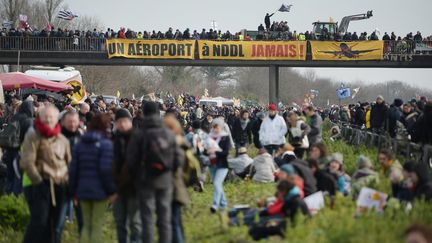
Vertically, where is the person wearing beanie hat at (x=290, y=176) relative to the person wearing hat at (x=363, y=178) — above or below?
above

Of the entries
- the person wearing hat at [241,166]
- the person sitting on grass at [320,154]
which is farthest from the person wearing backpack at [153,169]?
the person wearing hat at [241,166]

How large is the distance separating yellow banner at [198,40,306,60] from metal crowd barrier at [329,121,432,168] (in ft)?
49.9

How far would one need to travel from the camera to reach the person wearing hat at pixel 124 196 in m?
9.59

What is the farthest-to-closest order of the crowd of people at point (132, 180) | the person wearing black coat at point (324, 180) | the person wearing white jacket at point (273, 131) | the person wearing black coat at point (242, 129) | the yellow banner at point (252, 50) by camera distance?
the yellow banner at point (252, 50)
the person wearing black coat at point (242, 129)
the person wearing white jacket at point (273, 131)
the person wearing black coat at point (324, 180)
the crowd of people at point (132, 180)

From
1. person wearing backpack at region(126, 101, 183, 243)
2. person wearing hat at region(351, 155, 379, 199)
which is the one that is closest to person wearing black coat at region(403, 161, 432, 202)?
person wearing hat at region(351, 155, 379, 199)

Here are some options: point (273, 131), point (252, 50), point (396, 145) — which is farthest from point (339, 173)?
point (252, 50)

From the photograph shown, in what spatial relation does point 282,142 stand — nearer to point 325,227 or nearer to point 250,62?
point 325,227

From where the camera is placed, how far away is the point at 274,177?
16.7 meters

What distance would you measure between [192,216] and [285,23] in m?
33.8

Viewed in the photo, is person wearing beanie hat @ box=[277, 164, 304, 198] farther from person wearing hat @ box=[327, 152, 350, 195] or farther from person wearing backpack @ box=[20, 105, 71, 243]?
person wearing backpack @ box=[20, 105, 71, 243]

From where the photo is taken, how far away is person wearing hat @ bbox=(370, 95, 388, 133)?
866 inches

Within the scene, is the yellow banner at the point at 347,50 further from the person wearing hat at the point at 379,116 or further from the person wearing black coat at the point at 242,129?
the person wearing hat at the point at 379,116

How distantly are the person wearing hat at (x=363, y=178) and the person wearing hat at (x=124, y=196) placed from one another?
3368mm

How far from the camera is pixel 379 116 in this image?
22250 mm
